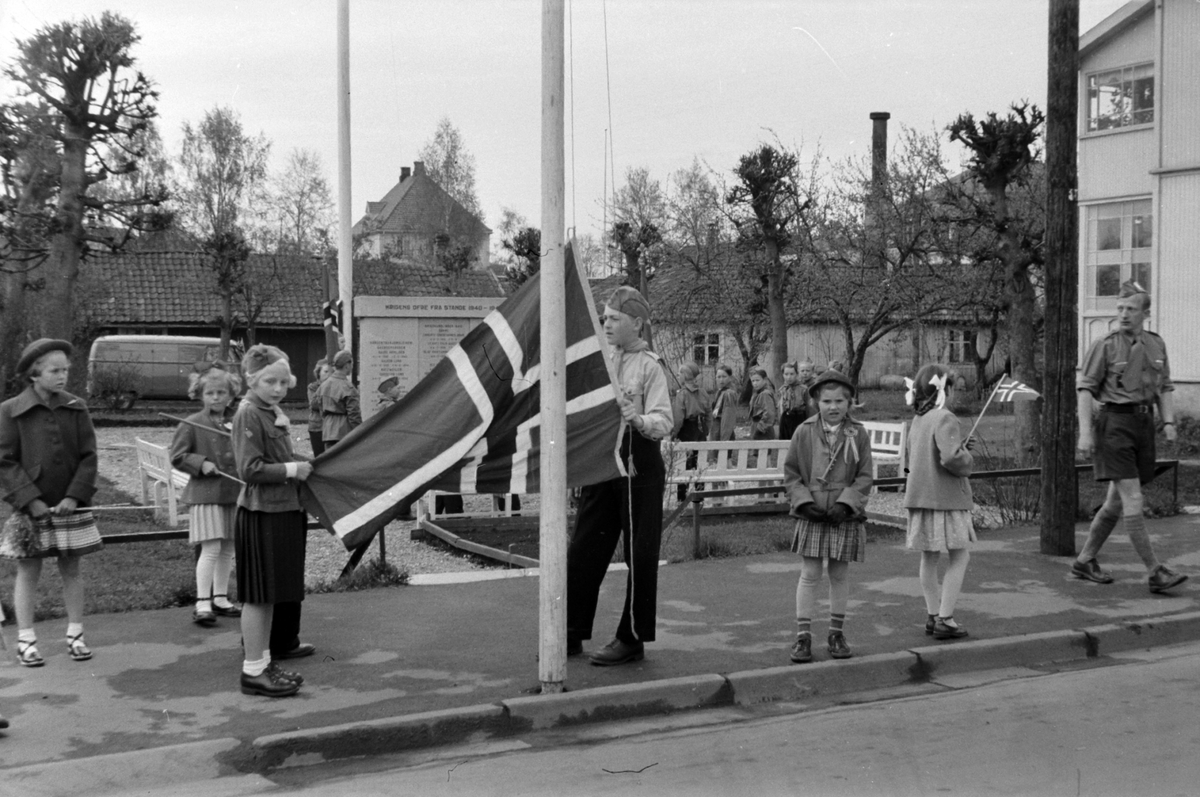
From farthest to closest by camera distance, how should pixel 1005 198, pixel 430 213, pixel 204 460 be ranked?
pixel 430 213
pixel 1005 198
pixel 204 460

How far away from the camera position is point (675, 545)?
39.8 ft

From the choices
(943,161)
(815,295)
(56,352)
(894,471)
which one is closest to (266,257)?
(815,295)

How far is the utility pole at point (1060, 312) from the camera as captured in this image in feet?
34.9

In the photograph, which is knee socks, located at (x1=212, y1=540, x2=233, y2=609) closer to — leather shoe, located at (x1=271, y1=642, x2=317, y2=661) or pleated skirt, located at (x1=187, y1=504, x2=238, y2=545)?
pleated skirt, located at (x1=187, y1=504, x2=238, y2=545)

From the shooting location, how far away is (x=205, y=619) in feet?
26.5

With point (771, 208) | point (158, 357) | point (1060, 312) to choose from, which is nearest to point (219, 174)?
point (158, 357)

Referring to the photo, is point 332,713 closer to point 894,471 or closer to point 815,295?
point 894,471

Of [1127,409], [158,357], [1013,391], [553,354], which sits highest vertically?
[553,354]

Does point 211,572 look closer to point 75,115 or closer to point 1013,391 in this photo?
point 1013,391

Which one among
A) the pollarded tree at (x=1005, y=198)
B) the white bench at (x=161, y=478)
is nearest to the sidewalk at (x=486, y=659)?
the white bench at (x=161, y=478)

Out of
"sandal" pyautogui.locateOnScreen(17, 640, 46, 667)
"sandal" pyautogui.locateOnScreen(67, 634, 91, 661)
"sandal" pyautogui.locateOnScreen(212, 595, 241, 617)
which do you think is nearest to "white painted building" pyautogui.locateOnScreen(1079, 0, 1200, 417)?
"sandal" pyautogui.locateOnScreen(212, 595, 241, 617)

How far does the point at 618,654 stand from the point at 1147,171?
28.8 meters

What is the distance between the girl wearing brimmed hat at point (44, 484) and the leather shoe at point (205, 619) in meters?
0.86

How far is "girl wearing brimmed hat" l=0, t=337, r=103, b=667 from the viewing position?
713 cm
